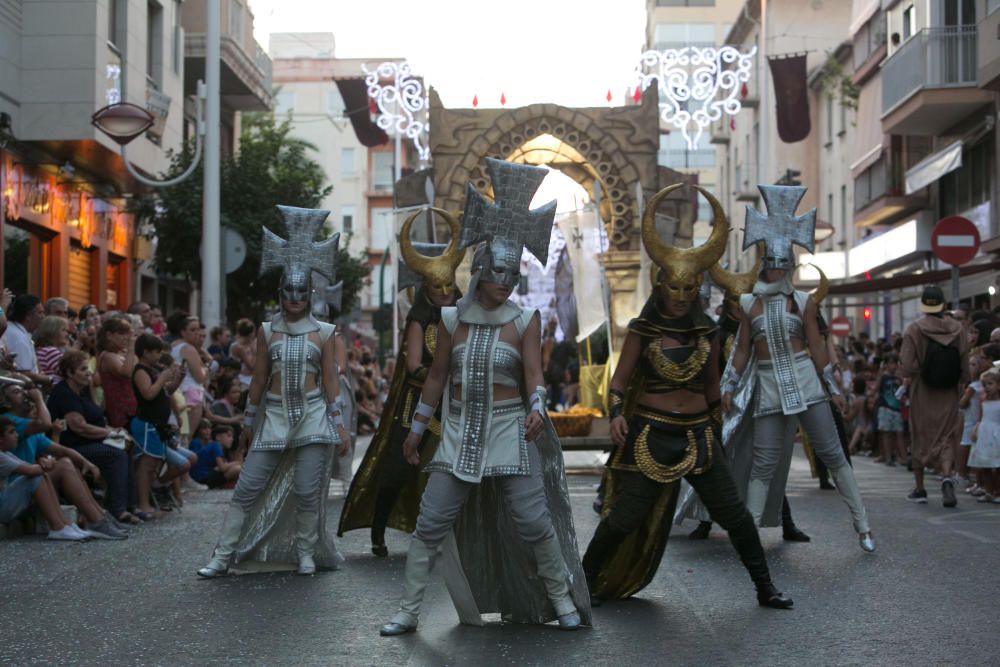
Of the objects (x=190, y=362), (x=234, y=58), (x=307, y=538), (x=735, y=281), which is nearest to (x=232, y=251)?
(x=190, y=362)

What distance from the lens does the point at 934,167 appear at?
32625 millimetres

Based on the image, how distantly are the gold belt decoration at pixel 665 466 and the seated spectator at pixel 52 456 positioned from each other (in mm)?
5039

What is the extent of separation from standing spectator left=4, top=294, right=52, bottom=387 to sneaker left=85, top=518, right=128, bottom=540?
3.96 ft

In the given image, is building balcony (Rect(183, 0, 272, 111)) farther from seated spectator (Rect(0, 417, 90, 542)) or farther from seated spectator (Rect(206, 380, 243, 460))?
seated spectator (Rect(0, 417, 90, 542))

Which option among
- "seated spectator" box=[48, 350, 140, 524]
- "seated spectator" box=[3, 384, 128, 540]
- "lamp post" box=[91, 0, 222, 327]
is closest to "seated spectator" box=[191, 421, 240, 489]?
"seated spectator" box=[48, 350, 140, 524]

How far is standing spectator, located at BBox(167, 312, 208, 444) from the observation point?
675 inches

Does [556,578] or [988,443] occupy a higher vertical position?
[988,443]

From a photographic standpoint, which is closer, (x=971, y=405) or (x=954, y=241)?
(x=971, y=405)

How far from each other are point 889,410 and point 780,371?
11.0 meters

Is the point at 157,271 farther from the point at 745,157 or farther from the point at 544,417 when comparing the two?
the point at 745,157

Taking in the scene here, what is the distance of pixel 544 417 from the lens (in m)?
7.73

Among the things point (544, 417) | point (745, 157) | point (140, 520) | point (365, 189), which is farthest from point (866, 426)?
point (365, 189)

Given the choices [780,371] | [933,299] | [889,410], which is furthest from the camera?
[889,410]

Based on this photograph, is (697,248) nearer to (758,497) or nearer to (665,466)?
(665,466)
